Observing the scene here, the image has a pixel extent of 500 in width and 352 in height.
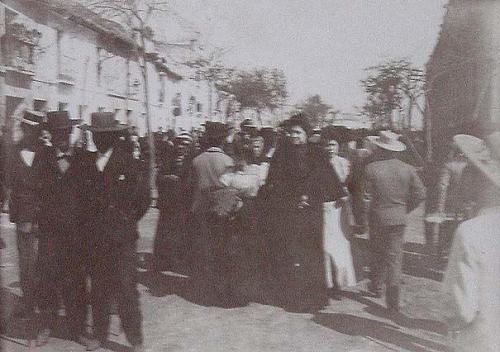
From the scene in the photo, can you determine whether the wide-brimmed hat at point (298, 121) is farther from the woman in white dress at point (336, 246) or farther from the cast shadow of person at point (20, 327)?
the cast shadow of person at point (20, 327)

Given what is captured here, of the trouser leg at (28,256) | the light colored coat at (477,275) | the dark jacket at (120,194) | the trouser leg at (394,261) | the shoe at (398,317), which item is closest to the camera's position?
the light colored coat at (477,275)

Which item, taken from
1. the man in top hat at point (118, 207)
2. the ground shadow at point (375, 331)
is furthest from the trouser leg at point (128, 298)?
the ground shadow at point (375, 331)

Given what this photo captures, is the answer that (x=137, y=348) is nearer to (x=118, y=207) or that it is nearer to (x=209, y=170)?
(x=118, y=207)

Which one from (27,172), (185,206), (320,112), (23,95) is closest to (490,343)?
(320,112)

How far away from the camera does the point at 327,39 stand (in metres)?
3.29

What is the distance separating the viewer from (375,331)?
341 cm

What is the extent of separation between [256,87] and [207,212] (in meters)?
0.96

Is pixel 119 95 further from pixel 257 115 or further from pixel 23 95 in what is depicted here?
pixel 257 115

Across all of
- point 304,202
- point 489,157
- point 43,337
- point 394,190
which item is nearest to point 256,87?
point 304,202

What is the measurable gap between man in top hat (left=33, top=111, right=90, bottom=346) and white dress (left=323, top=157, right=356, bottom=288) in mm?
1674

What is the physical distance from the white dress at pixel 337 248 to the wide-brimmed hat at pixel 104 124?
62.7 inches

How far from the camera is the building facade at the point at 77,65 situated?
426 cm

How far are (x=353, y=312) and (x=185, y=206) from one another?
5.37 ft

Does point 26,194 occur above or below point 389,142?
below
